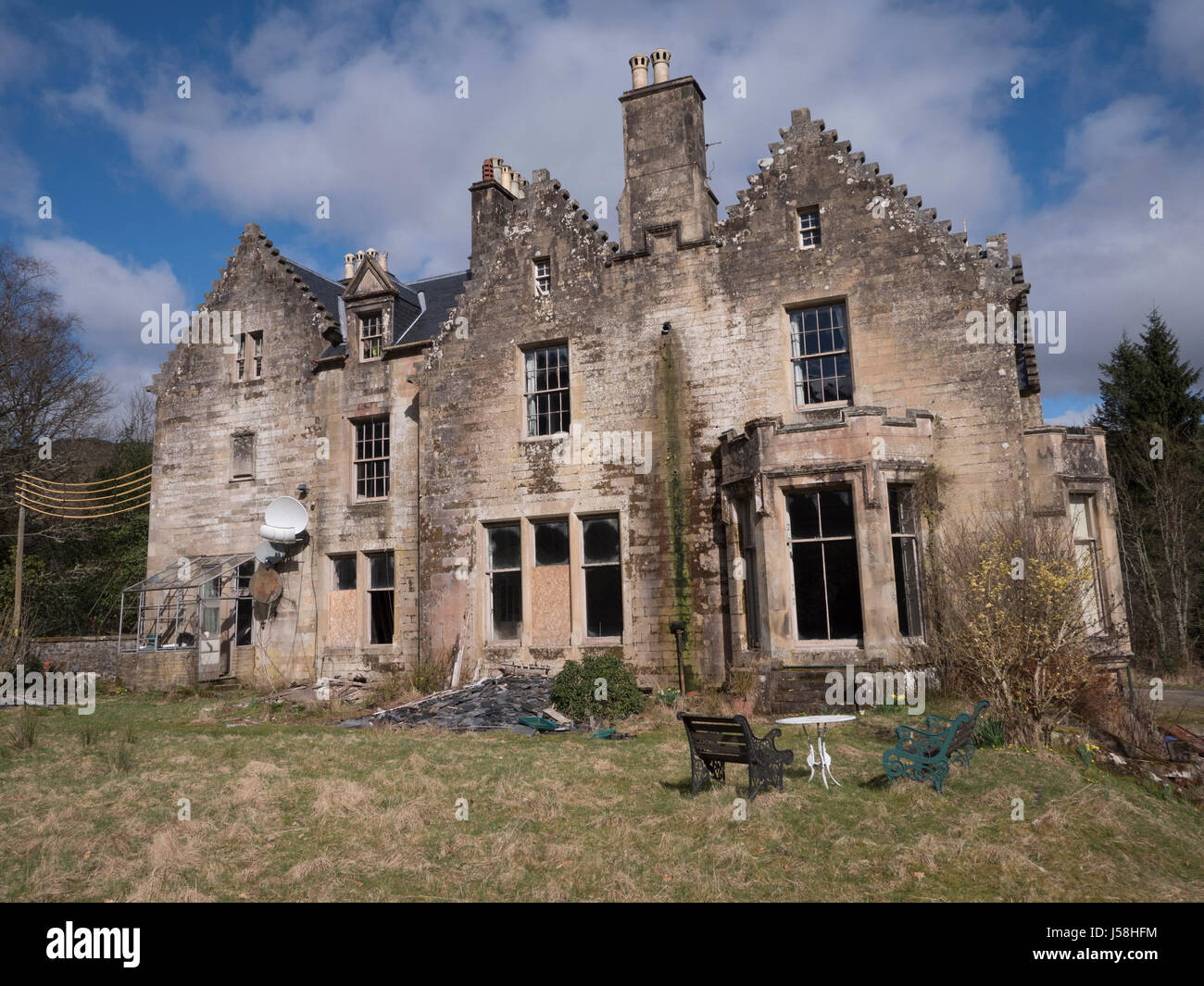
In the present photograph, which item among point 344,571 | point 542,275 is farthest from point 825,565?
point 344,571

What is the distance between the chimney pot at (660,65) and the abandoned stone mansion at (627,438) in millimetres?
58

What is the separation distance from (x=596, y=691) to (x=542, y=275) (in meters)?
10.2

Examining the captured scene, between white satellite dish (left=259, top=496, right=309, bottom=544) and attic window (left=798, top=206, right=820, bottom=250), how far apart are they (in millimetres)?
14201

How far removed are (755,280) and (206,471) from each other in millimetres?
16782

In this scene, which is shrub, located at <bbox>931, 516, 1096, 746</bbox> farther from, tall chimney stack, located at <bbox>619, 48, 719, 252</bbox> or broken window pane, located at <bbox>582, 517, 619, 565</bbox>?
tall chimney stack, located at <bbox>619, 48, 719, 252</bbox>

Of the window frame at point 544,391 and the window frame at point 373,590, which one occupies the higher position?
the window frame at point 544,391

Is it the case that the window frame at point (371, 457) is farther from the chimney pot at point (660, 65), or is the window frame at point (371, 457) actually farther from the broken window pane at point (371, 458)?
the chimney pot at point (660, 65)

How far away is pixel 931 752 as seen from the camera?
9.40 meters

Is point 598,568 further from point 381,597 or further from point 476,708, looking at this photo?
point 381,597

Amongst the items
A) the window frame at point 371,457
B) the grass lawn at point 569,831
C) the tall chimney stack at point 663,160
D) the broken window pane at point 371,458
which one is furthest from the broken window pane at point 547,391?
the grass lawn at point 569,831

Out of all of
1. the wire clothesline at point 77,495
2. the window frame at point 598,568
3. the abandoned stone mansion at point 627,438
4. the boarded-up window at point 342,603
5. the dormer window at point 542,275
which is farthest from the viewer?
the wire clothesline at point 77,495

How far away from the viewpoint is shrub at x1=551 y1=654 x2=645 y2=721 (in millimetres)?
15297

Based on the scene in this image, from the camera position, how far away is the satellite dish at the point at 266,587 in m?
22.1
